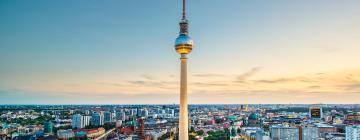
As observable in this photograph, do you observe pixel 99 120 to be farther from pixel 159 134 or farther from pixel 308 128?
pixel 308 128

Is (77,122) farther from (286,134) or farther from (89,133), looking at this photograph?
(286,134)

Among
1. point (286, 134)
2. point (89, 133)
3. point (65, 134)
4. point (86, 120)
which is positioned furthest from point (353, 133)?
point (86, 120)

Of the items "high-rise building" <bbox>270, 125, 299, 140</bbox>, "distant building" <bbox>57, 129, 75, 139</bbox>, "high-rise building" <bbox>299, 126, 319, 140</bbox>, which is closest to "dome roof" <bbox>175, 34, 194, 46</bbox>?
"distant building" <bbox>57, 129, 75, 139</bbox>

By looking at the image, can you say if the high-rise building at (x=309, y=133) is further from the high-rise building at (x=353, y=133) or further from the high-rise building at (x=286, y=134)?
the high-rise building at (x=353, y=133)

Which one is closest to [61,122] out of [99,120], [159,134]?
[99,120]

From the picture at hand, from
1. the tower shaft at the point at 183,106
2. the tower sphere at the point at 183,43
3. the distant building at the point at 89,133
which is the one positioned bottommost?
the distant building at the point at 89,133

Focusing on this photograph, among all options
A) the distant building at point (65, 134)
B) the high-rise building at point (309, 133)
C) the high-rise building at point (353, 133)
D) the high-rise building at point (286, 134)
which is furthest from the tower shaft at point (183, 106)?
the high-rise building at point (353, 133)

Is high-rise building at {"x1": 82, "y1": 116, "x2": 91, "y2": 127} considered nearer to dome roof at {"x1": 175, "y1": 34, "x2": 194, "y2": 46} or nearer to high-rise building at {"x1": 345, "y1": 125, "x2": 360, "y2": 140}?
high-rise building at {"x1": 345, "y1": 125, "x2": 360, "y2": 140}
